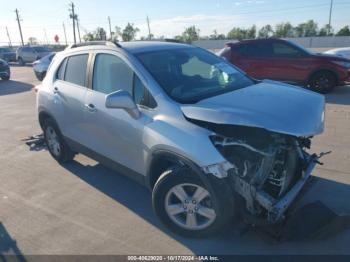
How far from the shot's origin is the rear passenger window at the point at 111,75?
149 inches

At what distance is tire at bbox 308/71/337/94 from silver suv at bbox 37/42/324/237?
6395mm

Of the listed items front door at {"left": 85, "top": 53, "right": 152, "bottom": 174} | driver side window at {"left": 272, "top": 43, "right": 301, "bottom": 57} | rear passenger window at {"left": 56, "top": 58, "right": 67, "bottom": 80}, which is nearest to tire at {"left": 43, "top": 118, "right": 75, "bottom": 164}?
rear passenger window at {"left": 56, "top": 58, "right": 67, "bottom": 80}

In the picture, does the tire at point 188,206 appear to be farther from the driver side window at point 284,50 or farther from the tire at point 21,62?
the tire at point 21,62

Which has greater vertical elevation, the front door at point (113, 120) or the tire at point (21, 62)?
the front door at point (113, 120)

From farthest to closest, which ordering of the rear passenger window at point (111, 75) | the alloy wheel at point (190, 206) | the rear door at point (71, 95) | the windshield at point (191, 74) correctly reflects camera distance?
the rear door at point (71, 95) → the rear passenger window at point (111, 75) → the windshield at point (191, 74) → the alloy wheel at point (190, 206)

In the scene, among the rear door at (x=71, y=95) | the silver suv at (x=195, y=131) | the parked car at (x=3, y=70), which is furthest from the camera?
the parked car at (x=3, y=70)

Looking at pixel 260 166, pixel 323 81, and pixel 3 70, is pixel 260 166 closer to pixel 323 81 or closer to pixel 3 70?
pixel 323 81

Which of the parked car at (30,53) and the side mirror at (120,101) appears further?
the parked car at (30,53)

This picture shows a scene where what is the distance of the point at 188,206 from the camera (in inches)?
130

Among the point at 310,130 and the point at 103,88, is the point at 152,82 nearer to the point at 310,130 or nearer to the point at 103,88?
the point at 103,88

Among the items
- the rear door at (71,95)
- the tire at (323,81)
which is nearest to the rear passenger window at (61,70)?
the rear door at (71,95)

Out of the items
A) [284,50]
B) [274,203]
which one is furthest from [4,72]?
[274,203]

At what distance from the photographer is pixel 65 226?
379 cm

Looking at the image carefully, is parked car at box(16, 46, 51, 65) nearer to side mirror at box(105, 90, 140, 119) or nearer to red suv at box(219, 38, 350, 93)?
red suv at box(219, 38, 350, 93)
